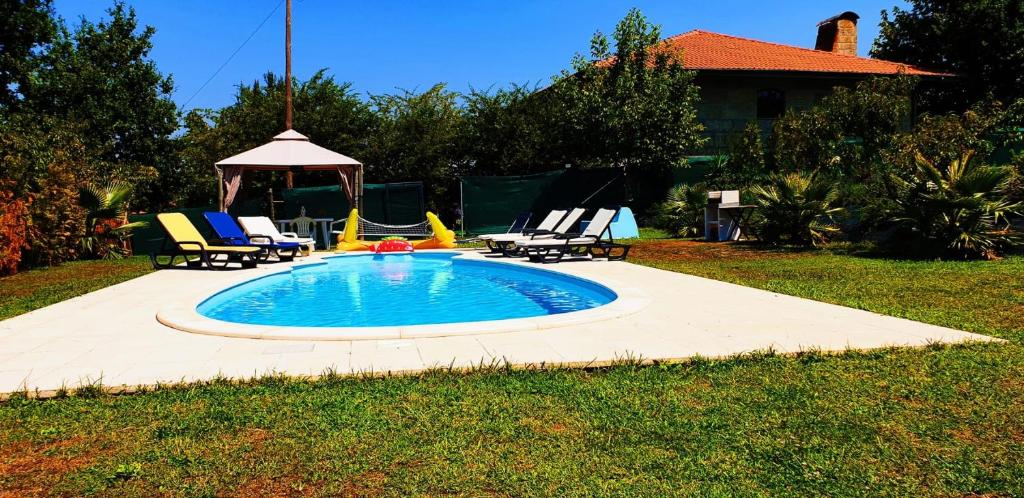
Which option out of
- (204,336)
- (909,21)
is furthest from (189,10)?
(909,21)

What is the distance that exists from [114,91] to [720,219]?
22.9 m

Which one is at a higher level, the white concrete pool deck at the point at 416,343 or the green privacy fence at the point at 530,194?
the green privacy fence at the point at 530,194

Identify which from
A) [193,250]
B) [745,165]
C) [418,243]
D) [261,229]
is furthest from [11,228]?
[745,165]

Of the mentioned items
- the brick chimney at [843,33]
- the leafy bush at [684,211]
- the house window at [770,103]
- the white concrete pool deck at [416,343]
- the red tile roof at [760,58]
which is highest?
the brick chimney at [843,33]

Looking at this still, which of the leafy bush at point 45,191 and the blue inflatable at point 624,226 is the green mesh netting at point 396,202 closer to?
the blue inflatable at point 624,226

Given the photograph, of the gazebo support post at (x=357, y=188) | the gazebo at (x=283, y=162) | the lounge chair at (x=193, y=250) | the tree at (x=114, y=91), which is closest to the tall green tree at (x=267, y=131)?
the tree at (x=114, y=91)

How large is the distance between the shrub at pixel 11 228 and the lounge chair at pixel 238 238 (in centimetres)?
307

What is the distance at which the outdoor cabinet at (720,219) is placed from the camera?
16.1 m

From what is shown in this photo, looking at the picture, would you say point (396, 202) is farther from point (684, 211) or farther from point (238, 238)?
point (684, 211)

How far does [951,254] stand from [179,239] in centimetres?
1327

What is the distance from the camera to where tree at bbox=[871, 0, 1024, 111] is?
2756 cm

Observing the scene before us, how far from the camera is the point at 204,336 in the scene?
573 centimetres

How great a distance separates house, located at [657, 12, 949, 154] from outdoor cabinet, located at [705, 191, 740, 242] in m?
8.63

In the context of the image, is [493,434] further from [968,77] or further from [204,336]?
[968,77]
